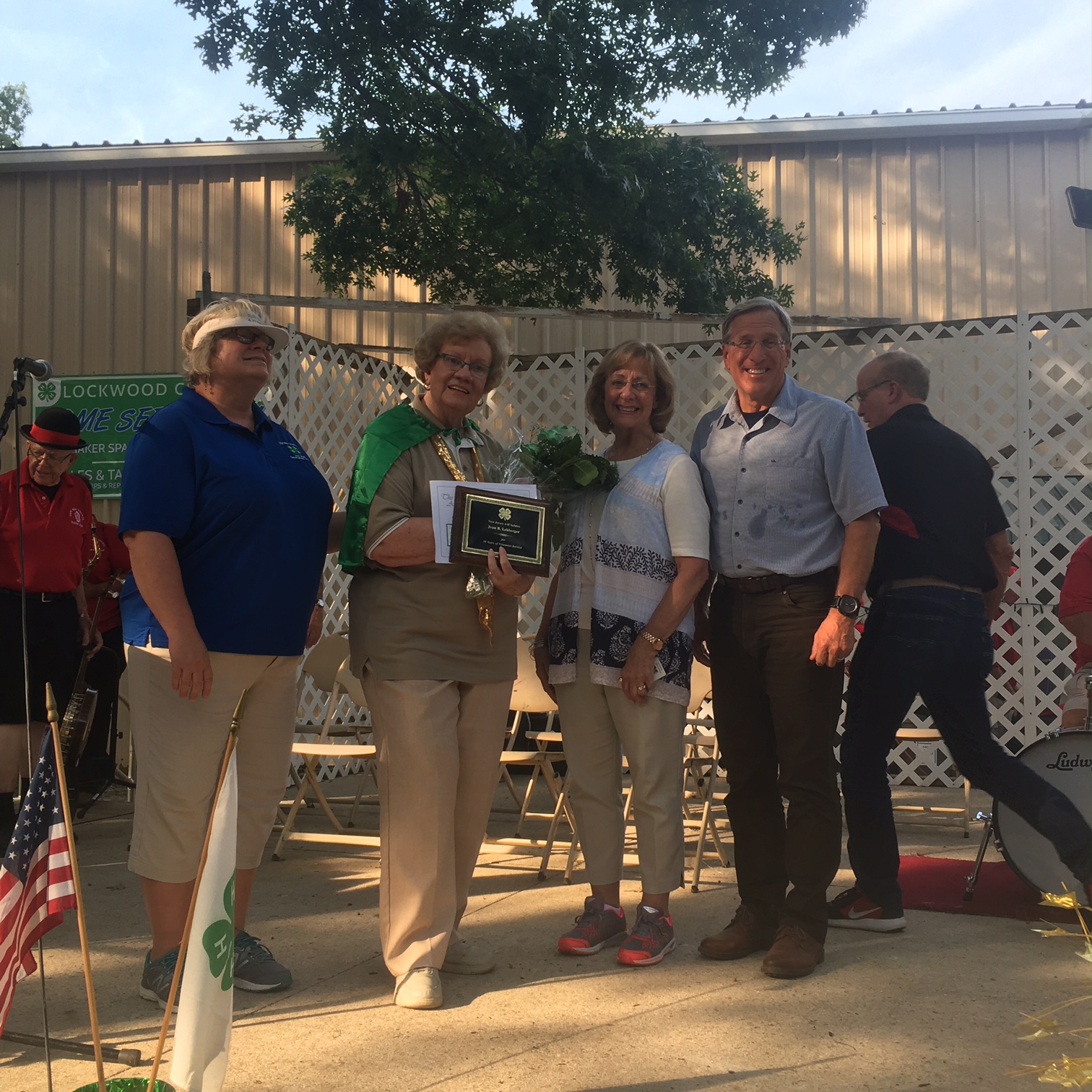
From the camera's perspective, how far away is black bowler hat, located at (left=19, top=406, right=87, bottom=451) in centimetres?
456

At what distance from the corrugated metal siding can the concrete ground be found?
6987 mm

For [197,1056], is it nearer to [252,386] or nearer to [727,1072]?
[727,1072]

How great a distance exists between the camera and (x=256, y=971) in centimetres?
278

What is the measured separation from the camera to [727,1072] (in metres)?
2.20

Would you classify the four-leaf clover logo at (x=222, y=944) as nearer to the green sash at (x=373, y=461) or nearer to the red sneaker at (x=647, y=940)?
the green sash at (x=373, y=461)

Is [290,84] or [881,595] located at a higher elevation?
[290,84]

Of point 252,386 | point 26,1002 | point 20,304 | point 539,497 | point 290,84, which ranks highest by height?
point 290,84

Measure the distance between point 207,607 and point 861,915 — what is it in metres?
2.06

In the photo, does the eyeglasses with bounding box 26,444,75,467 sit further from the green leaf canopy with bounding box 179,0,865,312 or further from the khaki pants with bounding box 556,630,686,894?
the green leaf canopy with bounding box 179,0,865,312

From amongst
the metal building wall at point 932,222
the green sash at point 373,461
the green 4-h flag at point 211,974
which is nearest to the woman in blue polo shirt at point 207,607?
the green sash at point 373,461

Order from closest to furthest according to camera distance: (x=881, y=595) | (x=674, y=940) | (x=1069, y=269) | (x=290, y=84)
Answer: (x=674, y=940), (x=881, y=595), (x=290, y=84), (x=1069, y=269)

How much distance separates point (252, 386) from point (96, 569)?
9.52 ft

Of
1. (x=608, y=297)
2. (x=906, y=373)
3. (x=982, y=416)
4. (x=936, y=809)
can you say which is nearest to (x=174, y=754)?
(x=906, y=373)

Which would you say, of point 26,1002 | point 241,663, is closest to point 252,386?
point 241,663
